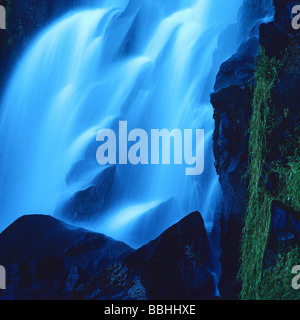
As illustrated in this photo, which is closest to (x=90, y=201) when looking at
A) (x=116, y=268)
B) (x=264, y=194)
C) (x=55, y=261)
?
(x=55, y=261)

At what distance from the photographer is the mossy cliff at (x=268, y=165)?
3.50 meters

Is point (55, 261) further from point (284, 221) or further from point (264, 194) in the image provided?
point (284, 221)

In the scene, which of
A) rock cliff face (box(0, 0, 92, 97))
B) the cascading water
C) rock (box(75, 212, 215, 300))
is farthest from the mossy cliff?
rock cliff face (box(0, 0, 92, 97))

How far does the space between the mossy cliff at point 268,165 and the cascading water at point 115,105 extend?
4.00 ft

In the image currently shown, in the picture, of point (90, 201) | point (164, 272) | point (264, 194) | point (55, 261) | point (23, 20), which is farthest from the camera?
point (23, 20)

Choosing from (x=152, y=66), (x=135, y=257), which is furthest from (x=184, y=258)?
(x=152, y=66)

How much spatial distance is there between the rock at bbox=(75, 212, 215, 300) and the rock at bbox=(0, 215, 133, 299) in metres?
0.15

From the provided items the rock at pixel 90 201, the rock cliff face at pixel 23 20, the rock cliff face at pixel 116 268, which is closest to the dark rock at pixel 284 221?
the rock cliff face at pixel 116 268

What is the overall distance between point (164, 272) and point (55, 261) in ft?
3.60

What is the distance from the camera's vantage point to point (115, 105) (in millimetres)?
7375

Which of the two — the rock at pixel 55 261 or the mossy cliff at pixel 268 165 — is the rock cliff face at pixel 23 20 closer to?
the rock at pixel 55 261

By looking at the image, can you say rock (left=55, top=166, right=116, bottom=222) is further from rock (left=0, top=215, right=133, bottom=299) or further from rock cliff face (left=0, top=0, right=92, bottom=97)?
rock cliff face (left=0, top=0, right=92, bottom=97)

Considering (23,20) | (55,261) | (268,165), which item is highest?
(23,20)
